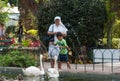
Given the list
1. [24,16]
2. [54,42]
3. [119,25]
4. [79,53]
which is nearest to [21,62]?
[54,42]

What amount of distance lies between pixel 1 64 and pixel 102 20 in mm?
4620

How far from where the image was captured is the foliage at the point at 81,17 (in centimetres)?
1625

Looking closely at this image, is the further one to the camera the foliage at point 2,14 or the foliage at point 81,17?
the foliage at point 2,14

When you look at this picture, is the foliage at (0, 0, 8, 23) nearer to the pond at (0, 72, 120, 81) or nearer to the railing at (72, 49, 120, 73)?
the railing at (72, 49, 120, 73)

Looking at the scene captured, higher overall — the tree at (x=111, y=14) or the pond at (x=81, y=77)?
the tree at (x=111, y=14)

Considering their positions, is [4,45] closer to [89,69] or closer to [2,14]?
[2,14]

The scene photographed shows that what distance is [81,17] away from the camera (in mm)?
16281

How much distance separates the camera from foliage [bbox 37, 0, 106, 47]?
640 inches

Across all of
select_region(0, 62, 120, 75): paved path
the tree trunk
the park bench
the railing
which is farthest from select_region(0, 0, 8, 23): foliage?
the railing

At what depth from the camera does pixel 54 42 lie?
14.3 meters

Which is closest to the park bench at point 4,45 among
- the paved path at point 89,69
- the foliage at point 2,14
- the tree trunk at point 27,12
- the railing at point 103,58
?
the paved path at point 89,69

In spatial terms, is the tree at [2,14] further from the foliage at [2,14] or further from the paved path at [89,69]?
the paved path at [89,69]

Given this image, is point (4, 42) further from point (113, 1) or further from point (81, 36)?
point (113, 1)

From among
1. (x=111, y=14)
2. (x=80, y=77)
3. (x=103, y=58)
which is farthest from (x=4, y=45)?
(x=80, y=77)
